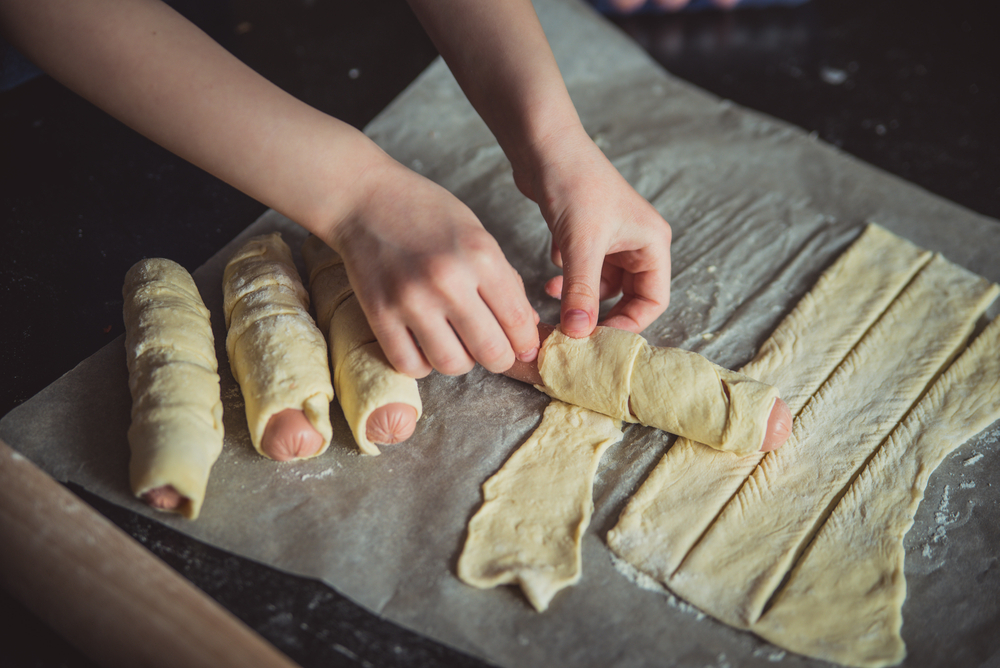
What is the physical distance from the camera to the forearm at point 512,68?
1.99 metres

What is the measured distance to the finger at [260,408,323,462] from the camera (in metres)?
1.69

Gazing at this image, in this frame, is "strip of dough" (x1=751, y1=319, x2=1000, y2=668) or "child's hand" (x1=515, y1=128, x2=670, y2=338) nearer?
"strip of dough" (x1=751, y1=319, x2=1000, y2=668)

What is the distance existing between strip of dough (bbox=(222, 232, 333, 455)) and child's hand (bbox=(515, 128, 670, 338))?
68 centimetres

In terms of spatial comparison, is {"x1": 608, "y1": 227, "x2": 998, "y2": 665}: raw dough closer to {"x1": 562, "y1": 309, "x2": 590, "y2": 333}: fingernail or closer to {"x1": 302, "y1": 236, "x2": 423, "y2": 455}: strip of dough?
{"x1": 562, "y1": 309, "x2": 590, "y2": 333}: fingernail

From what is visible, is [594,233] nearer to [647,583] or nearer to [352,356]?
[352,356]

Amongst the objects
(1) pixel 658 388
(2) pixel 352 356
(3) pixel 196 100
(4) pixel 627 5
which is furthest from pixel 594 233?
(4) pixel 627 5

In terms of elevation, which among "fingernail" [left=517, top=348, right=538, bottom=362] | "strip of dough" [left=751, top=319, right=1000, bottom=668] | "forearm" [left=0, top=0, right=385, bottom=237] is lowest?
"strip of dough" [left=751, top=319, right=1000, bottom=668]

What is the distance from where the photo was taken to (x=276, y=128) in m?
1.66

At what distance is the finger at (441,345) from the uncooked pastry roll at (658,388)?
31 centimetres

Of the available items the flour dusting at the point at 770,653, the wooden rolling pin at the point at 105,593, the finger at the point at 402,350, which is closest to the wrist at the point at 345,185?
the finger at the point at 402,350

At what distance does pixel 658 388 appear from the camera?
1.81 metres

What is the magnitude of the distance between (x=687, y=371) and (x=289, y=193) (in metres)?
1.13

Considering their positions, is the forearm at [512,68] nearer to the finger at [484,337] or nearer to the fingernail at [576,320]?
the fingernail at [576,320]

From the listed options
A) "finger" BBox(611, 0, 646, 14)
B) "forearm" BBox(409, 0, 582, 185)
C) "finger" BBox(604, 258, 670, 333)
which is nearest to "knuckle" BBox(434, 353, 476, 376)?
"finger" BBox(604, 258, 670, 333)
